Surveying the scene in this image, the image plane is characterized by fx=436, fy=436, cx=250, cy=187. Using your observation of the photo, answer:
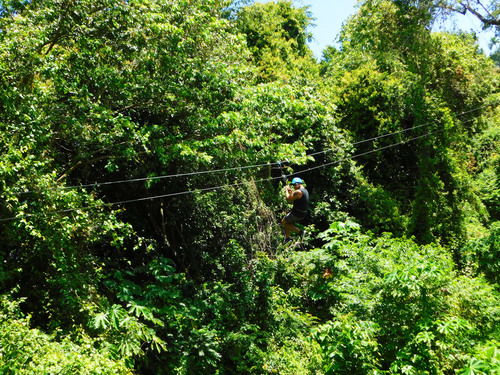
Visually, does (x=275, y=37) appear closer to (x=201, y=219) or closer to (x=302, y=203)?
(x=201, y=219)

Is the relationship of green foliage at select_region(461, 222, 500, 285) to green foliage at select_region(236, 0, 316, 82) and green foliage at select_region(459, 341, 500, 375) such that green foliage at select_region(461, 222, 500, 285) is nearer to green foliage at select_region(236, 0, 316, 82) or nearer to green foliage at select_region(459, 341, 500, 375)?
green foliage at select_region(459, 341, 500, 375)

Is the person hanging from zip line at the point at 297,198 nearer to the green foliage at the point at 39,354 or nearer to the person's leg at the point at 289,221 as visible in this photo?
the person's leg at the point at 289,221

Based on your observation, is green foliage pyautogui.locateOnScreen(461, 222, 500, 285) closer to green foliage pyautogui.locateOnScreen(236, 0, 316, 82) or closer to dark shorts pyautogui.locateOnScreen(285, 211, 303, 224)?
dark shorts pyautogui.locateOnScreen(285, 211, 303, 224)

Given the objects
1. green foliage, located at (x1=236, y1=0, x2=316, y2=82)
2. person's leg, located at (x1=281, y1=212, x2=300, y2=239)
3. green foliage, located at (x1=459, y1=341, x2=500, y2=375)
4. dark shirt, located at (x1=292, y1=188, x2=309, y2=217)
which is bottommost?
green foliage, located at (x1=459, y1=341, x2=500, y2=375)

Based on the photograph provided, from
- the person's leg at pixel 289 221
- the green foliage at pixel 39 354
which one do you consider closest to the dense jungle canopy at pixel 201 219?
the green foliage at pixel 39 354

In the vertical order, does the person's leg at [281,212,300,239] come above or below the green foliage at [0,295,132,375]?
above

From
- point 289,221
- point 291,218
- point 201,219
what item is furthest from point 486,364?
point 201,219

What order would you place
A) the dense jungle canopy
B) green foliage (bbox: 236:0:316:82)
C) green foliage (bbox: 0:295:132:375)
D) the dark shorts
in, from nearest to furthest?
green foliage (bbox: 0:295:132:375)
the dense jungle canopy
the dark shorts
green foliage (bbox: 236:0:316:82)

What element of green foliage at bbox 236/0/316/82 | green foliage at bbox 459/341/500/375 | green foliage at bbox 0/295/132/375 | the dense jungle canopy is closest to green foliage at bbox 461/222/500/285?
the dense jungle canopy

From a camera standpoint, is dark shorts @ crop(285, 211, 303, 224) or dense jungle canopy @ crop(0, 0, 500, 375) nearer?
dense jungle canopy @ crop(0, 0, 500, 375)

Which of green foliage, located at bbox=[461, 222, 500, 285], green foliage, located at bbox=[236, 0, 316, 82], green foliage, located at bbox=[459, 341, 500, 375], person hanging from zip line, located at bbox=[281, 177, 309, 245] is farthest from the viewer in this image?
green foliage, located at bbox=[236, 0, 316, 82]

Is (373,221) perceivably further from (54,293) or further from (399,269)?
(54,293)

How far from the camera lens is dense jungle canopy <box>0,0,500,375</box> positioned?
5.66 metres

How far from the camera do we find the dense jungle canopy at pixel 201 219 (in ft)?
18.6
